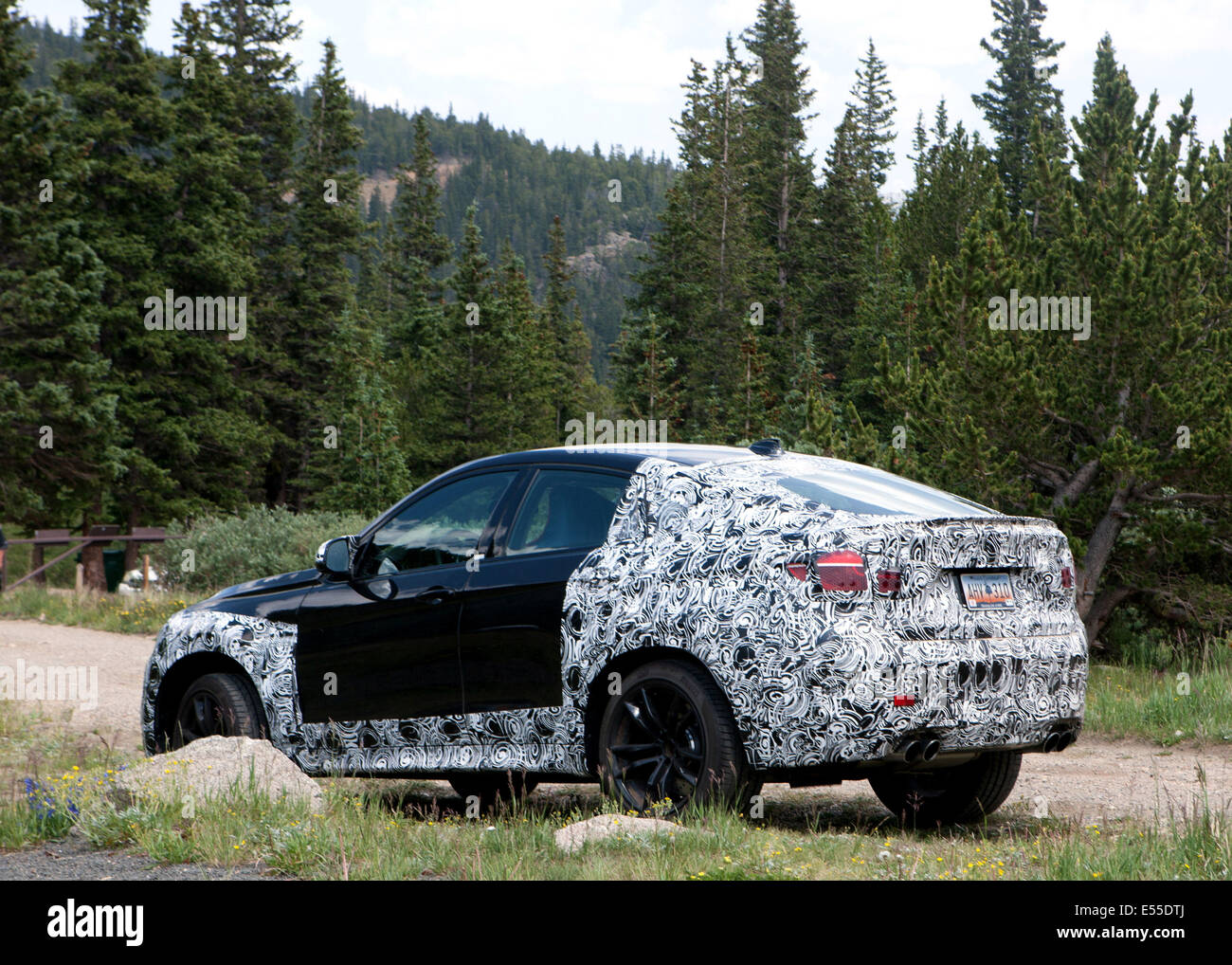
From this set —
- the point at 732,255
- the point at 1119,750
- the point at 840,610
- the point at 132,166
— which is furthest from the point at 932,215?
the point at 840,610

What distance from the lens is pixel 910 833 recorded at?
20.2 feet

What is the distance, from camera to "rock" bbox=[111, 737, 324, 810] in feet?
18.6

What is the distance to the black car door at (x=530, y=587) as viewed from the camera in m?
5.98

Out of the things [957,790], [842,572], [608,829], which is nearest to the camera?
[608,829]

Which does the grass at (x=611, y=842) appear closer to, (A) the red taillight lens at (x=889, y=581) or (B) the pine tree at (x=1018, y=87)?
(A) the red taillight lens at (x=889, y=581)

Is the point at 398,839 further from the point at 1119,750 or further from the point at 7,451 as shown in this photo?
the point at 7,451

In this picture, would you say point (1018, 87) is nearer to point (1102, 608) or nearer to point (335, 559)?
point (1102, 608)

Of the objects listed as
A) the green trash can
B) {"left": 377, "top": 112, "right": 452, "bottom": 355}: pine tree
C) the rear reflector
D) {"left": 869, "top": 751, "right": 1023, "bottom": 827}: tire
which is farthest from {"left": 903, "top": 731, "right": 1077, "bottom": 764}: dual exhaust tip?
{"left": 377, "top": 112, "right": 452, "bottom": 355}: pine tree

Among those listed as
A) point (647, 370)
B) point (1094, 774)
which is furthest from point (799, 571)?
point (647, 370)

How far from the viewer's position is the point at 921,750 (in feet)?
16.9

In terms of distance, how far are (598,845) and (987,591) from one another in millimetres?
1958

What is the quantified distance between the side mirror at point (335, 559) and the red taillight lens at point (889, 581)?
9.54 feet

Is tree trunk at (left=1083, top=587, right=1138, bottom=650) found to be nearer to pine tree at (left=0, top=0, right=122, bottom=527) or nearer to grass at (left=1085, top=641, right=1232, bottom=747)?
grass at (left=1085, top=641, right=1232, bottom=747)

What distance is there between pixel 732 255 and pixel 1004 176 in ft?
52.5
